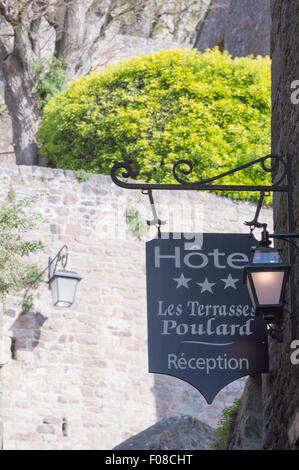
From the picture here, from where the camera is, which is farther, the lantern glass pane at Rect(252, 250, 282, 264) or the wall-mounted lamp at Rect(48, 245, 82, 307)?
the wall-mounted lamp at Rect(48, 245, 82, 307)

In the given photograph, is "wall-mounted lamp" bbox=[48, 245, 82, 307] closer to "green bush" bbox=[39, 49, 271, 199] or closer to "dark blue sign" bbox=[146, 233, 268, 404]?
"green bush" bbox=[39, 49, 271, 199]

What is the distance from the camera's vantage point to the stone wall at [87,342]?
363 inches

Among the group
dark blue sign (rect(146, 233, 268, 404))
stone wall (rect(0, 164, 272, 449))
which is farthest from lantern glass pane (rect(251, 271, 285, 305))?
stone wall (rect(0, 164, 272, 449))

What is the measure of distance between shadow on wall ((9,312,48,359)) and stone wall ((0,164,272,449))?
0.01 metres

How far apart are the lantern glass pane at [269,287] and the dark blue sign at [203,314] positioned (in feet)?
2.12

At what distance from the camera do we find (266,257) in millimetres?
4492

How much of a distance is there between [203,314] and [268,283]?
74 centimetres

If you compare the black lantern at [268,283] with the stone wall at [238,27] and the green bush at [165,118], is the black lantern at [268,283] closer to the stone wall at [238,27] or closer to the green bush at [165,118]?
the green bush at [165,118]

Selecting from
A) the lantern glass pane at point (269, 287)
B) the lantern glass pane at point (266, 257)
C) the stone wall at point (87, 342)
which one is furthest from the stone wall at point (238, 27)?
the lantern glass pane at point (269, 287)

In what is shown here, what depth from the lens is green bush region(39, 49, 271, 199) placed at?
11.9 metres

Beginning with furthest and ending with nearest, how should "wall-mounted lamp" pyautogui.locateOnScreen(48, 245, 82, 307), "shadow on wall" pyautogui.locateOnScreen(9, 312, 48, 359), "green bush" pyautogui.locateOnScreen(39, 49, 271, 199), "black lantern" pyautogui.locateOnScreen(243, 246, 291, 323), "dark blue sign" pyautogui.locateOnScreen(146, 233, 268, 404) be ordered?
"green bush" pyautogui.locateOnScreen(39, 49, 271, 199) < "shadow on wall" pyautogui.locateOnScreen(9, 312, 48, 359) < "wall-mounted lamp" pyautogui.locateOnScreen(48, 245, 82, 307) < "dark blue sign" pyautogui.locateOnScreen(146, 233, 268, 404) < "black lantern" pyautogui.locateOnScreen(243, 246, 291, 323)

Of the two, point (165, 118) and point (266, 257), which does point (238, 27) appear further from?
point (266, 257)

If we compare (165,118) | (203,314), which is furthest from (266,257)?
(165,118)
